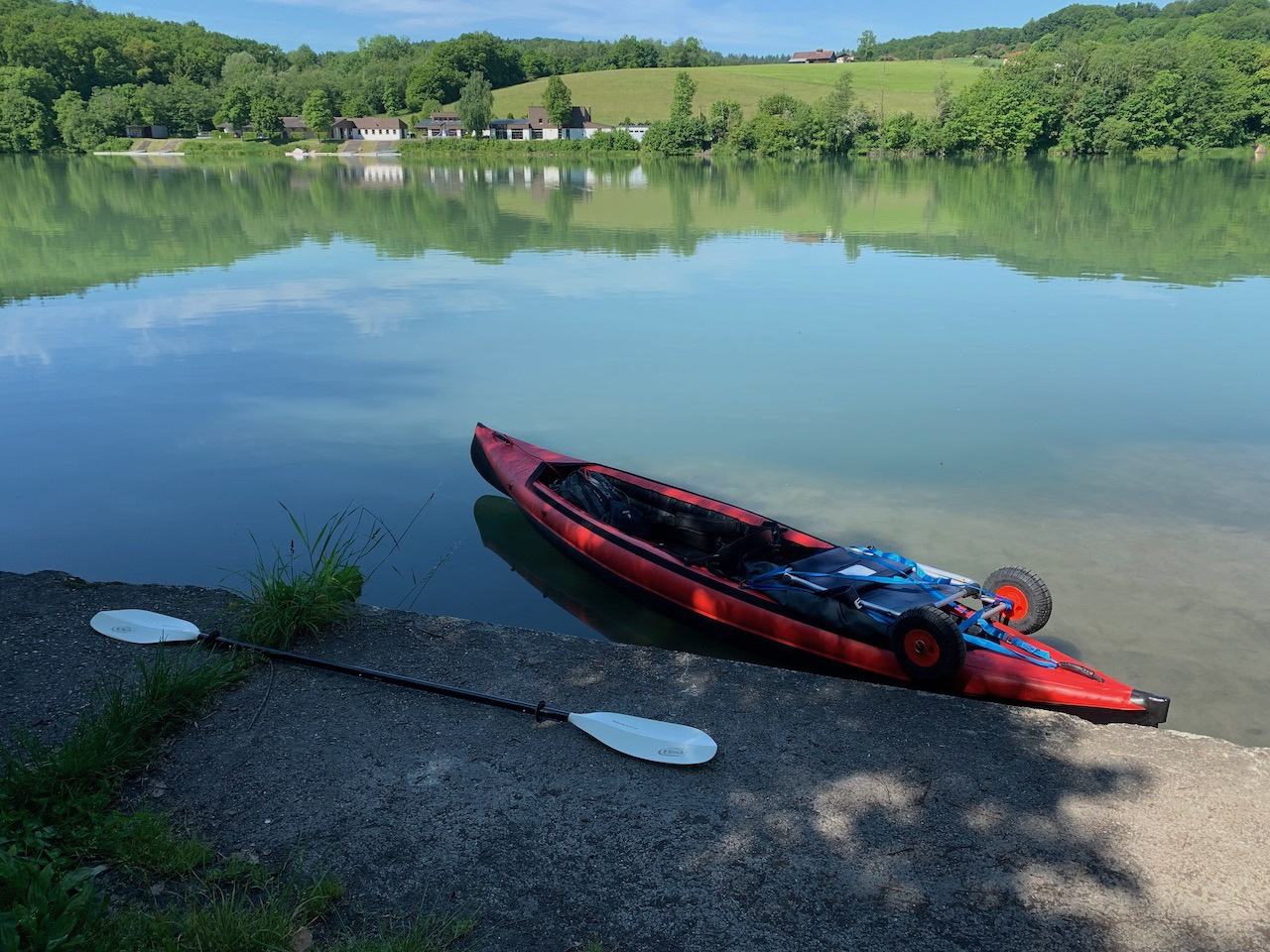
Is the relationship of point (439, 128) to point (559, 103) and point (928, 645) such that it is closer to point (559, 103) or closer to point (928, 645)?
point (559, 103)

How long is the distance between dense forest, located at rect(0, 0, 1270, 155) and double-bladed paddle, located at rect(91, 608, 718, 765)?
7501cm

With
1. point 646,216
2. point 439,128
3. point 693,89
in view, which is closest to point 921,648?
point 646,216

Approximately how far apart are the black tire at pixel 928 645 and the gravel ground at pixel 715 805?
0.26 meters

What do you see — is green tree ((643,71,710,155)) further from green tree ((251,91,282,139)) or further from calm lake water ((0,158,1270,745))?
calm lake water ((0,158,1270,745))

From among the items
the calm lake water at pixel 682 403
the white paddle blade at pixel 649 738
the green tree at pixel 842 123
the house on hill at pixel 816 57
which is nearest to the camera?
the white paddle blade at pixel 649 738

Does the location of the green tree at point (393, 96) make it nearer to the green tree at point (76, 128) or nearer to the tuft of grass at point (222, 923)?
the green tree at point (76, 128)

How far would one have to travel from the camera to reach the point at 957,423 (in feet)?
35.7

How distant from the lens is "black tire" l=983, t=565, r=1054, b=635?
5.93 m

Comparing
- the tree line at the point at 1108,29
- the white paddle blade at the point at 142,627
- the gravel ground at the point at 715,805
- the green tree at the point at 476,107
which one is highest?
the tree line at the point at 1108,29

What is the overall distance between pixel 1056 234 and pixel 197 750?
26.8 metres

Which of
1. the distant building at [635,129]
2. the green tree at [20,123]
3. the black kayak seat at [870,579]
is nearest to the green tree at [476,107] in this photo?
the distant building at [635,129]

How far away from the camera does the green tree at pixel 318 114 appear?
10012 centimetres

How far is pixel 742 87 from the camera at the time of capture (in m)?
98.4

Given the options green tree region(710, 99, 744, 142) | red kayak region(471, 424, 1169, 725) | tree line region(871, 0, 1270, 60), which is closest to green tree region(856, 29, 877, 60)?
tree line region(871, 0, 1270, 60)
